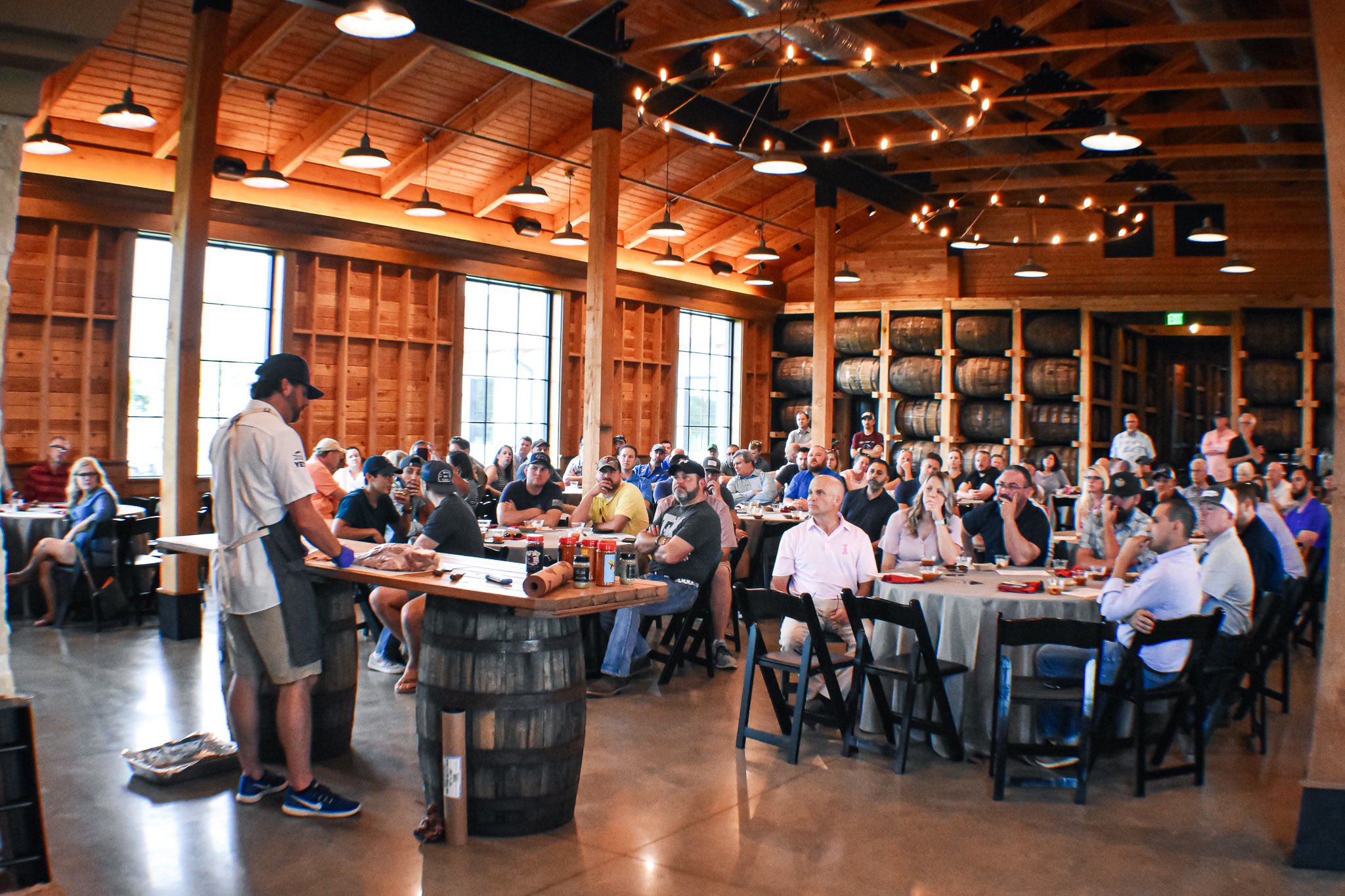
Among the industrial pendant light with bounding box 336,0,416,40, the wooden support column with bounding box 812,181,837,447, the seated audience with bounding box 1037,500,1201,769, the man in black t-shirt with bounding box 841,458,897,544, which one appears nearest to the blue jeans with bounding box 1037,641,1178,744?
the seated audience with bounding box 1037,500,1201,769

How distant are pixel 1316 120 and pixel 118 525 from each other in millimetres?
11999

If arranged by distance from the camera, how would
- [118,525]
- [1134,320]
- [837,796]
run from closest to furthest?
[837,796] → [118,525] → [1134,320]

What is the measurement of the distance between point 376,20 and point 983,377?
11.8m

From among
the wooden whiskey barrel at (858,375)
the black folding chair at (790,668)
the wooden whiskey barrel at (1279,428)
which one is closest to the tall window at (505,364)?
the wooden whiskey barrel at (858,375)

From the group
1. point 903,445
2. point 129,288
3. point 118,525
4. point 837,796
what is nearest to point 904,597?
point 837,796

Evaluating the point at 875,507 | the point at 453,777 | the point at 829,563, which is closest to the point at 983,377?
the point at 875,507

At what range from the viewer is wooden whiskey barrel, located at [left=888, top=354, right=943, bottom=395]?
16.5m

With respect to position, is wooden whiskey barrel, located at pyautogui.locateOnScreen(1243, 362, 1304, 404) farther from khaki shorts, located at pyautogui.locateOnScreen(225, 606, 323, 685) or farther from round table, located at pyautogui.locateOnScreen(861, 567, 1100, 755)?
khaki shorts, located at pyautogui.locateOnScreen(225, 606, 323, 685)

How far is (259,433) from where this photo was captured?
166 inches

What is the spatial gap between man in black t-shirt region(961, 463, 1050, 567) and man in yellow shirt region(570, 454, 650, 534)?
94.0 inches

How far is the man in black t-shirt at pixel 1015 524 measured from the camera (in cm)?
652

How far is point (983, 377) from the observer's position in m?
16.1

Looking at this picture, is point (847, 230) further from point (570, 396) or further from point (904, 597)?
point (904, 597)

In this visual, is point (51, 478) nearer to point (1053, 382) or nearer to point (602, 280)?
point (602, 280)
